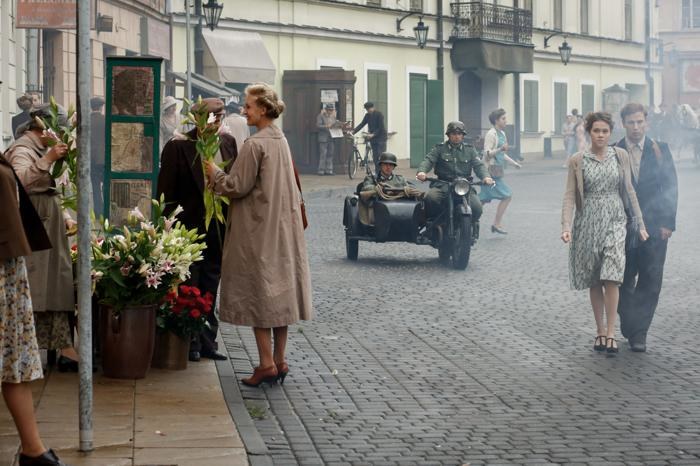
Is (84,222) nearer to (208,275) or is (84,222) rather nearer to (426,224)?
(208,275)

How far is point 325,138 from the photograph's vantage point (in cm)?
3516

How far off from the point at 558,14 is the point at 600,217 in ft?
142

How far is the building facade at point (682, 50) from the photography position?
77750mm

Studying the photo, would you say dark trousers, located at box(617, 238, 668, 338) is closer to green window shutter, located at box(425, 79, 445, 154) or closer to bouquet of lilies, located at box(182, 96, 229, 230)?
bouquet of lilies, located at box(182, 96, 229, 230)

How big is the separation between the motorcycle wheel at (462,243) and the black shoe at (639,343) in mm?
5498

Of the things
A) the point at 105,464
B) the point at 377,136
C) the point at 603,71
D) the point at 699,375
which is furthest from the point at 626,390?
the point at 603,71

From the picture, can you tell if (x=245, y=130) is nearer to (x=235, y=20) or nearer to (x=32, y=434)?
(x=32, y=434)

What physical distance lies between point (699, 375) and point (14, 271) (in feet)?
15.5

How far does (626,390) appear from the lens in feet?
29.2

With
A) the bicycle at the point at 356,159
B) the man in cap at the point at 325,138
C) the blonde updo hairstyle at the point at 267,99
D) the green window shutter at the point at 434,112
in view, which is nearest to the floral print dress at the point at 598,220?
the blonde updo hairstyle at the point at 267,99

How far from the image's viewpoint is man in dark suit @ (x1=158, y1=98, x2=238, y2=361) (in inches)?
375

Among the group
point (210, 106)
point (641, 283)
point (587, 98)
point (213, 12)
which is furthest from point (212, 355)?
point (587, 98)

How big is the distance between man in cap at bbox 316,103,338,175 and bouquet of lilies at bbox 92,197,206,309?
26068 millimetres

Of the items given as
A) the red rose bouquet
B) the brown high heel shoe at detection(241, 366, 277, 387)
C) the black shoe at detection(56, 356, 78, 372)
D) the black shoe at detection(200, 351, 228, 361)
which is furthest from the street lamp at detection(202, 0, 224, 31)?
the brown high heel shoe at detection(241, 366, 277, 387)
